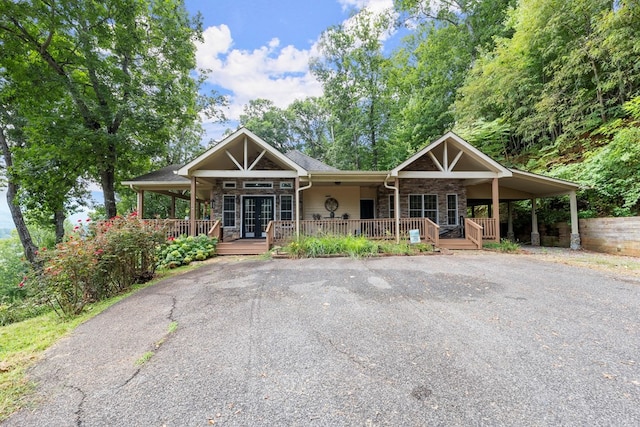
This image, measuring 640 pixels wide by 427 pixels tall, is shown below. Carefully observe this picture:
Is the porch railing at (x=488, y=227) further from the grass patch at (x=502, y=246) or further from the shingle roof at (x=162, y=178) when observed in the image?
the shingle roof at (x=162, y=178)

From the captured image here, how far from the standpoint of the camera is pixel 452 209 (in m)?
13.1

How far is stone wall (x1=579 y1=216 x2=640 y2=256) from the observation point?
8422mm

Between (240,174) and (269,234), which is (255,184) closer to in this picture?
(240,174)

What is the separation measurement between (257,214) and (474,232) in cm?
933

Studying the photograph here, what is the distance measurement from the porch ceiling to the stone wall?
4.86ft

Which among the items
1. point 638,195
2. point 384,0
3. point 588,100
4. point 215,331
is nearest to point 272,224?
point 215,331

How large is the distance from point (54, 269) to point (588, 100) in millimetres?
18974

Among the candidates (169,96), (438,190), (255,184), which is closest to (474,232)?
(438,190)

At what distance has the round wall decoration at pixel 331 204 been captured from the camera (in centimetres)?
1351

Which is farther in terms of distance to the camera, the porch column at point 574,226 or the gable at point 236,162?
the porch column at point 574,226

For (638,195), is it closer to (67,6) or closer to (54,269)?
(54,269)

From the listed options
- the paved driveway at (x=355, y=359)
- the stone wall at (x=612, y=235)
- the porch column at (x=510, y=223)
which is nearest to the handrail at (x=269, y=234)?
the paved driveway at (x=355, y=359)

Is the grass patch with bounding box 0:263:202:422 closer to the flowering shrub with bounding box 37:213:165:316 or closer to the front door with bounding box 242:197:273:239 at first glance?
the flowering shrub with bounding box 37:213:165:316

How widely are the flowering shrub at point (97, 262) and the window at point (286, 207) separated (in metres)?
6.43
